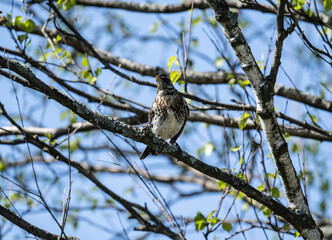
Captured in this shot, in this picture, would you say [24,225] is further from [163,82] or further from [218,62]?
[218,62]

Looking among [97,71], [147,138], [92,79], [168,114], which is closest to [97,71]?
[97,71]

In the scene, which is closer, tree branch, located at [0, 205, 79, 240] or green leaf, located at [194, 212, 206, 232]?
tree branch, located at [0, 205, 79, 240]

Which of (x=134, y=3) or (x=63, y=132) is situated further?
(x=134, y=3)

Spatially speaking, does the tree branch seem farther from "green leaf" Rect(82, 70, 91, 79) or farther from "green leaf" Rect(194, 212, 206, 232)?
"green leaf" Rect(82, 70, 91, 79)

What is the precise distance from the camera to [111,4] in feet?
22.0

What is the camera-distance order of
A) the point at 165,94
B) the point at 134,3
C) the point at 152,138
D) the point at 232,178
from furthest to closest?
the point at 134,3, the point at 165,94, the point at 232,178, the point at 152,138

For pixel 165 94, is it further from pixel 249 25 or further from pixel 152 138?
pixel 249 25

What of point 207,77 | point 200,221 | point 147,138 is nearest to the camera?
point 147,138

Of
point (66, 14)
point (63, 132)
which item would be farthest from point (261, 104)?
point (66, 14)

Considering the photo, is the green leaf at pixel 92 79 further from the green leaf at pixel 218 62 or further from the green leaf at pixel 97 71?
the green leaf at pixel 218 62

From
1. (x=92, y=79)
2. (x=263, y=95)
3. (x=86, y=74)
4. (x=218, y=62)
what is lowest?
(x=263, y=95)

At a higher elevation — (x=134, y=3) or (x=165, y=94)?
(x=134, y=3)

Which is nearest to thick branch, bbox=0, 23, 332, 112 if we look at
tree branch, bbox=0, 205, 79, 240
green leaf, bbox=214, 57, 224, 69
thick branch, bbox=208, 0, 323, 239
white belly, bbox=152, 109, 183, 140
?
green leaf, bbox=214, 57, 224, 69

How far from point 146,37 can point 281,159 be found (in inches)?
223
